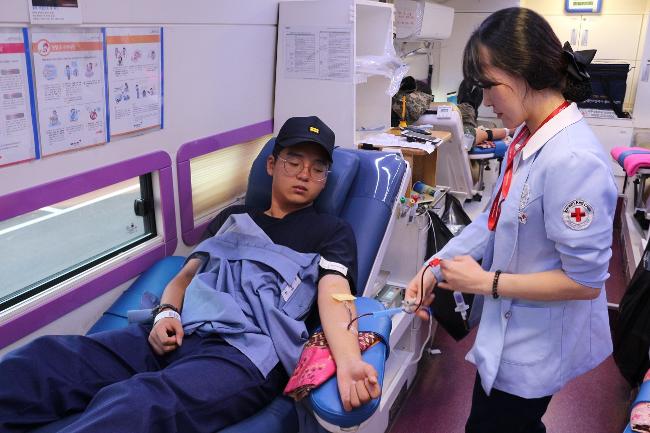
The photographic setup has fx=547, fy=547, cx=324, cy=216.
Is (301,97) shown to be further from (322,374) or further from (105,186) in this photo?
(322,374)

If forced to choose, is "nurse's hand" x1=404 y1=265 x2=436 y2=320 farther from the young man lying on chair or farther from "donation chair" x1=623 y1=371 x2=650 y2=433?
"donation chair" x1=623 y1=371 x2=650 y2=433

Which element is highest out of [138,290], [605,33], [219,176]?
[605,33]

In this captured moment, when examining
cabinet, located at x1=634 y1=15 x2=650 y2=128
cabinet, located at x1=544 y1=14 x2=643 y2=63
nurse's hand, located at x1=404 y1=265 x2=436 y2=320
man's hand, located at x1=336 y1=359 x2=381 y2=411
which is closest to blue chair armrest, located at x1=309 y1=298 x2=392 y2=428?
man's hand, located at x1=336 y1=359 x2=381 y2=411

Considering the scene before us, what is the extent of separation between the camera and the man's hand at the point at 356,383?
1.21 meters

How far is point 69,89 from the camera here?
159cm

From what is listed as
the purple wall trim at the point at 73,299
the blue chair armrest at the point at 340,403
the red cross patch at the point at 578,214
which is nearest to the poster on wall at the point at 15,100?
the purple wall trim at the point at 73,299

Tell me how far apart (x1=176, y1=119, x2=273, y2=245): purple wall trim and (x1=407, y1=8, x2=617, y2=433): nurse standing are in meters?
1.14

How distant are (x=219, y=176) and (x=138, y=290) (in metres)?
0.71

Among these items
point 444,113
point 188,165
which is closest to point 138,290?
point 188,165

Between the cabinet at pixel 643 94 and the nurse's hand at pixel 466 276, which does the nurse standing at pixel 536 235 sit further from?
the cabinet at pixel 643 94

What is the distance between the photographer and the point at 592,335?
1.28 meters

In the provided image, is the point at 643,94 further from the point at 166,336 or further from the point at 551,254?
the point at 166,336

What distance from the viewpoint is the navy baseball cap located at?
174 cm

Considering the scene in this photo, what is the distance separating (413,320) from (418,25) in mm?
2190
